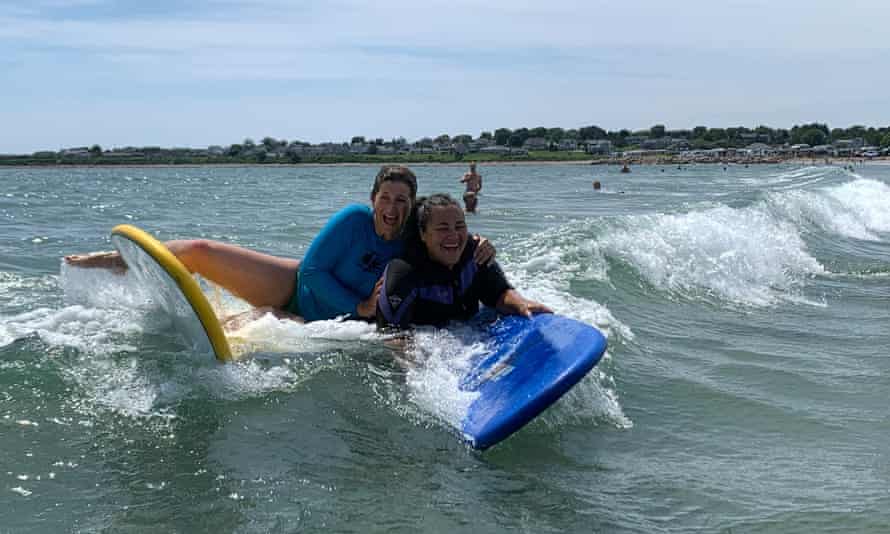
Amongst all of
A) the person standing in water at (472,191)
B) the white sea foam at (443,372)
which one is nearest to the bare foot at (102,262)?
the white sea foam at (443,372)

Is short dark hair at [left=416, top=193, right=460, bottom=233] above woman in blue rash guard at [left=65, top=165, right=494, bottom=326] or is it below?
above

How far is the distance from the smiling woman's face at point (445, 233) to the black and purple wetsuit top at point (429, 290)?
0.08m

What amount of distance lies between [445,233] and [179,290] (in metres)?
1.42

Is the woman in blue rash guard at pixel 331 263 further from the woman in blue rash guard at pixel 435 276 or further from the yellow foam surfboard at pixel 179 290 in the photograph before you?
the yellow foam surfboard at pixel 179 290

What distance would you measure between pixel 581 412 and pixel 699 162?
104 metres

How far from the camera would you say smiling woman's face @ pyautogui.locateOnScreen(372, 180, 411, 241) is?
5.02m

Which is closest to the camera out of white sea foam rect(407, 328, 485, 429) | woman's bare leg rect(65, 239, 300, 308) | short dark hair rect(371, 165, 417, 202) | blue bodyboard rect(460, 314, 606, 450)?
blue bodyboard rect(460, 314, 606, 450)

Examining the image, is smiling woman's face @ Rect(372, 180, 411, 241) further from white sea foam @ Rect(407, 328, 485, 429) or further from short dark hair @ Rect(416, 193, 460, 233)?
white sea foam @ Rect(407, 328, 485, 429)

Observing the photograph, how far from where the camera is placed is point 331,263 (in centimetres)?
529

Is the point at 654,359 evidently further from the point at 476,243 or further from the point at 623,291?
the point at 623,291

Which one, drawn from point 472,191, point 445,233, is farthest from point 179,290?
point 472,191

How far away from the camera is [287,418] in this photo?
410 cm

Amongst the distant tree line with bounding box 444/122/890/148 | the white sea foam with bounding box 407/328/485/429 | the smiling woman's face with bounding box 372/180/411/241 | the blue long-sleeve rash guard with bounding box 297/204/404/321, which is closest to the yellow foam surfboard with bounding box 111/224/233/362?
the blue long-sleeve rash guard with bounding box 297/204/404/321

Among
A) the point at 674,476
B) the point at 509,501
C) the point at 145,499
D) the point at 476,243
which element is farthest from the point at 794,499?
the point at 145,499
